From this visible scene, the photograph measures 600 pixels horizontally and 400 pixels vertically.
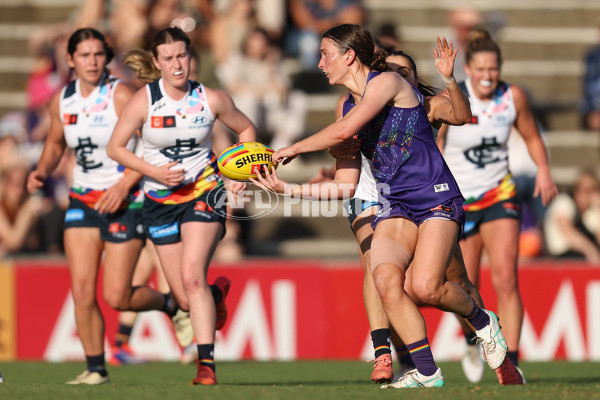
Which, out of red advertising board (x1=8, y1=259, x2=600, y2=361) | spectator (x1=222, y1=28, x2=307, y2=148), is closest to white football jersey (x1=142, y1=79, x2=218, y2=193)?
red advertising board (x1=8, y1=259, x2=600, y2=361)

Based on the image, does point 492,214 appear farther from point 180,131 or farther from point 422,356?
point 180,131

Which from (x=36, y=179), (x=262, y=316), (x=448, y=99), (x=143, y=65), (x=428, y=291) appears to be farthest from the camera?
(x=262, y=316)

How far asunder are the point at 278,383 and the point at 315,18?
8.28 m

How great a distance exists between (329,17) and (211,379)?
9.28 meters

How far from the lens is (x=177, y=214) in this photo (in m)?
7.35

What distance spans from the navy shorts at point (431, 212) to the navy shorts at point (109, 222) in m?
2.15

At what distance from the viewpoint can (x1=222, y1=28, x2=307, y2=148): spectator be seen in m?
13.7

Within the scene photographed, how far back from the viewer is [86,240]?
25.5 ft

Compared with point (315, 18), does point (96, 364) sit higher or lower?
lower

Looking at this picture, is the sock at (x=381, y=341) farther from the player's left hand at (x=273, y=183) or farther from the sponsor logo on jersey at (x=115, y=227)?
the sponsor logo on jersey at (x=115, y=227)

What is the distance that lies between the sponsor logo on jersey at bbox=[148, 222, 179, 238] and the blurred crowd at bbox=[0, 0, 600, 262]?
15.4ft

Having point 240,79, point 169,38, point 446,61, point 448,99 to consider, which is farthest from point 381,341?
point 240,79

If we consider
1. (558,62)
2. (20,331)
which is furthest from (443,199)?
(558,62)

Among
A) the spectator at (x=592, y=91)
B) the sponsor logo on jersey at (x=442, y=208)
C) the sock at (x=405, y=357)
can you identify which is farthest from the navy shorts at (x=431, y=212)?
the spectator at (x=592, y=91)
